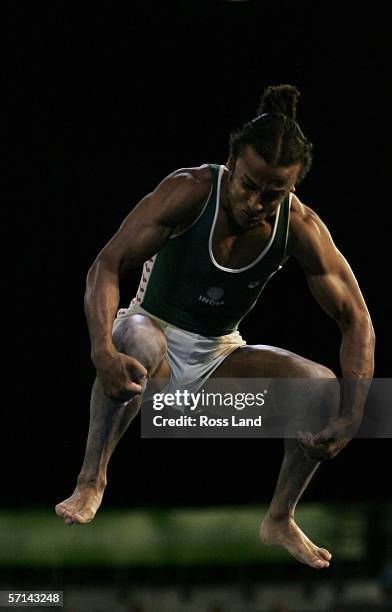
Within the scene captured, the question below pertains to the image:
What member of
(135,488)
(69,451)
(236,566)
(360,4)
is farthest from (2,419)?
(360,4)

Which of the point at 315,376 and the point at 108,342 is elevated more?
the point at 108,342

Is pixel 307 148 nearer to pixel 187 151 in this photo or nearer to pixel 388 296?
pixel 187 151

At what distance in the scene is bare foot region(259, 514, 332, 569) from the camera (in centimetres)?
268

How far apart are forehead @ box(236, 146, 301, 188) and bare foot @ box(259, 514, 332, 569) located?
0.89 metres

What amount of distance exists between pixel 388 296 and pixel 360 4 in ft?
3.57

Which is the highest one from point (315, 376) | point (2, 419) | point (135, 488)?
point (315, 376)

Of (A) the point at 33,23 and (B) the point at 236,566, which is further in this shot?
(B) the point at 236,566

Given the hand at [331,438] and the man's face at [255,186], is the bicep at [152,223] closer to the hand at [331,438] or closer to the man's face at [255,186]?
the man's face at [255,186]

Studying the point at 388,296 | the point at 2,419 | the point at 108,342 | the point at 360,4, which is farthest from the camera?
the point at 2,419

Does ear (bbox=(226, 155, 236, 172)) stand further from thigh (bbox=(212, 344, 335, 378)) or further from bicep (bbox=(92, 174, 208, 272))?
thigh (bbox=(212, 344, 335, 378))

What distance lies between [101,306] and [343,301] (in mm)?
618

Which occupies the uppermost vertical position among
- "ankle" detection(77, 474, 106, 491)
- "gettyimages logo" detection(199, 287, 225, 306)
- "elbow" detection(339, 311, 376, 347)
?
"gettyimages logo" detection(199, 287, 225, 306)

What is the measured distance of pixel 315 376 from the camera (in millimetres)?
2588

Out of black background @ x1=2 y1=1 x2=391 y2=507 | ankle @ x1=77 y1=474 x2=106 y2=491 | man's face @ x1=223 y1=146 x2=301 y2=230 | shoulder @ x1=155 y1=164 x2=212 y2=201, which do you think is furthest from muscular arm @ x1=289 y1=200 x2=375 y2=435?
black background @ x1=2 y1=1 x2=391 y2=507
